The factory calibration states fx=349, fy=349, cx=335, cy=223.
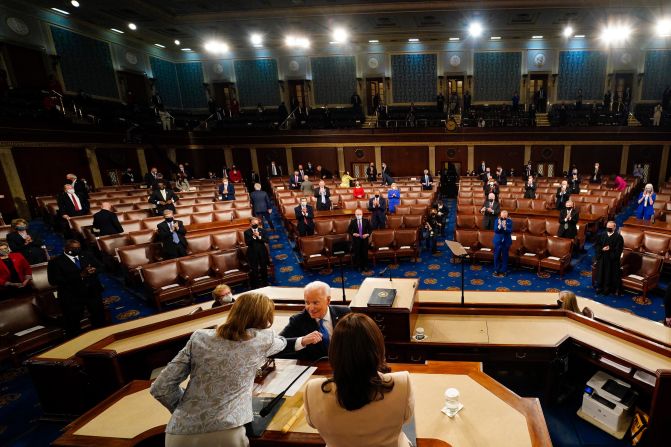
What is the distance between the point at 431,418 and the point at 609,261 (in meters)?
5.61

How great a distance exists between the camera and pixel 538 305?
3.87m

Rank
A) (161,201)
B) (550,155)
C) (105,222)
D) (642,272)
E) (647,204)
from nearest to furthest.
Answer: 1. (642,272)
2. (105,222)
3. (647,204)
4. (161,201)
5. (550,155)

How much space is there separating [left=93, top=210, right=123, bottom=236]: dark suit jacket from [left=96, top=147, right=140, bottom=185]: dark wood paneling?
9412 mm

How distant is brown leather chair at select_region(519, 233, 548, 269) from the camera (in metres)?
7.20

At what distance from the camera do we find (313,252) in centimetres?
788

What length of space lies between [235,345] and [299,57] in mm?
22920

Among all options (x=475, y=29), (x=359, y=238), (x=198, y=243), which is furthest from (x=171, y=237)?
(x=475, y=29)

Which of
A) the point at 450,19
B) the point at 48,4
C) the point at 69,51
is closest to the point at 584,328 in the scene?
the point at 450,19

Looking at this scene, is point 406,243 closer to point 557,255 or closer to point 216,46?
point 557,255

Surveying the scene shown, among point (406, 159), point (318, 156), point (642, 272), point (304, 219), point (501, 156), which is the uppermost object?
point (318, 156)

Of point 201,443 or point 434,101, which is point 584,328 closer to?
point 201,443

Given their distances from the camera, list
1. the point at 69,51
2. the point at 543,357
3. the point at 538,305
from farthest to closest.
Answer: the point at 69,51 → the point at 538,305 → the point at 543,357

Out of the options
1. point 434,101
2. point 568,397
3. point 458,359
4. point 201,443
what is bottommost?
point 568,397

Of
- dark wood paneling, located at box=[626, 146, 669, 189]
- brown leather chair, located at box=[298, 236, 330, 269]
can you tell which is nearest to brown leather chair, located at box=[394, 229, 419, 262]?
brown leather chair, located at box=[298, 236, 330, 269]
